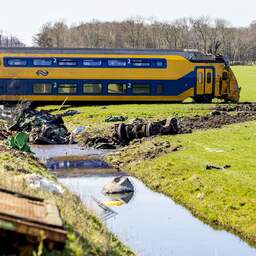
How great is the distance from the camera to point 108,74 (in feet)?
175

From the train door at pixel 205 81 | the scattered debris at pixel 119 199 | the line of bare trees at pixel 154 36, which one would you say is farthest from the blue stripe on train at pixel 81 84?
the line of bare trees at pixel 154 36

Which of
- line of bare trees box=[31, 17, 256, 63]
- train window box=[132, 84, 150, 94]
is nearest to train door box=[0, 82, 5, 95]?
train window box=[132, 84, 150, 94]

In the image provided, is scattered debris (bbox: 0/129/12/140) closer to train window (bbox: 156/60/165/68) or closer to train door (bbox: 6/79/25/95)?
train door (bbox: 6/79/25/95)

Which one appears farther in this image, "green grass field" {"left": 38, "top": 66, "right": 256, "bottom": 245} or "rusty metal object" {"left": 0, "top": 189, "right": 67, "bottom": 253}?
"green grass field" {"left": 38, "top": 66, "right": 256, "bottom": 245}

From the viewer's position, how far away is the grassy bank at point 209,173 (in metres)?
22.1

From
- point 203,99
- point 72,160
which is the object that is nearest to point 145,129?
point 72,160

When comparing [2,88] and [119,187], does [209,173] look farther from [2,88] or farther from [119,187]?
[2,88]

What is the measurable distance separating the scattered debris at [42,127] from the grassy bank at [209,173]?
6.63 meters

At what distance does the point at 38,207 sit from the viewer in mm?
11156

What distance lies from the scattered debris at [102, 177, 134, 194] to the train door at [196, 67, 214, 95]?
2857 cm

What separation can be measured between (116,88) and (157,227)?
33421 millimetres

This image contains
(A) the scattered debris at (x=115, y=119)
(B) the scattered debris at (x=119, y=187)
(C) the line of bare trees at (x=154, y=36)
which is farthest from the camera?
(C) the line of bare trees at (x=154, y=36)

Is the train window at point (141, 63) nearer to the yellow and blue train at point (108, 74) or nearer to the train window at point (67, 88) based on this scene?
the yellow and blue train at point (108, 74)

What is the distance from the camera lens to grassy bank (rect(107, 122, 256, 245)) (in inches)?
871
